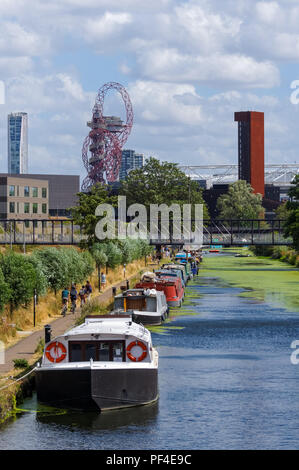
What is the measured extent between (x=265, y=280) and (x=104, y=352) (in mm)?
75545

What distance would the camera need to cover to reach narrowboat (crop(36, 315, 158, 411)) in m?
34.1

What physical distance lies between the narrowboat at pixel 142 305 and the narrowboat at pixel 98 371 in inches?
954

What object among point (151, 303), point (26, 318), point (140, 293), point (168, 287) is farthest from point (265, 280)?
point (26, 318)

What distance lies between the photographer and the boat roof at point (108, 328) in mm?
36078

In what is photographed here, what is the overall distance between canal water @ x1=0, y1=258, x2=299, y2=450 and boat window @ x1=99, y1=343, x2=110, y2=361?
7.19ft

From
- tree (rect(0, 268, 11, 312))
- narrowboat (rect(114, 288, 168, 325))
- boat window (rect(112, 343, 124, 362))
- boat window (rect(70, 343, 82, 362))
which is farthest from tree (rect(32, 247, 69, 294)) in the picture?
boat window (rect(112, 343, 124, 362))

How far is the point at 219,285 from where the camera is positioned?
4045 inches

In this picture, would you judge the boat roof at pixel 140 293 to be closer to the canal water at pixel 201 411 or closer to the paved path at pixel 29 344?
the paved path at pixel 29 344

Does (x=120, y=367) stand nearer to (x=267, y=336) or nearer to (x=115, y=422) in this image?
(x=115, y=422)

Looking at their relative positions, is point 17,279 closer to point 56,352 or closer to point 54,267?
point 54,267

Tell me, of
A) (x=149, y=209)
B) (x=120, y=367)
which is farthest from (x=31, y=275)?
(x=149, y=209)
